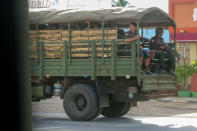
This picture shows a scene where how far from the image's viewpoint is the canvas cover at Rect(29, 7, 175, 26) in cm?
1088

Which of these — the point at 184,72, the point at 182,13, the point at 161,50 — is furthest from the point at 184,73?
the point at 161,50

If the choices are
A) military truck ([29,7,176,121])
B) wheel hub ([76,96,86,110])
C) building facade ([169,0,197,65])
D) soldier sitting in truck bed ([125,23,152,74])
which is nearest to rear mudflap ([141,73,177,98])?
military truck ([29,7,176,121])

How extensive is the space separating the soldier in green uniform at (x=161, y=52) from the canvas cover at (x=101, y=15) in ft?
2.03

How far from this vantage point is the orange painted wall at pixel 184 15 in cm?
2908

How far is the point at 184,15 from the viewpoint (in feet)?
95.7

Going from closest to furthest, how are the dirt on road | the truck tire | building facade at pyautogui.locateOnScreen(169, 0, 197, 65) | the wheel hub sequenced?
the wheel hub, the truck tire, the dirt on road, building facade at pyautogui.locateOnScreen(169, 0, 197, 65)

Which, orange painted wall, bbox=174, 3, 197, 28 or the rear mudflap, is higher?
orange painted wall, bbox=174, 3, 197, 28

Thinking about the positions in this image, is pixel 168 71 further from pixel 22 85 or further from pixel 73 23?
pixel 22 85

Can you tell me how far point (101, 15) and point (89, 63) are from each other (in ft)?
4.05

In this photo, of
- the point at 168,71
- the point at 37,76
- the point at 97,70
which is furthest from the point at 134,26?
the point at 37,76

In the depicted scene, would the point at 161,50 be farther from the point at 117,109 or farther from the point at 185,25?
the point at 185,25

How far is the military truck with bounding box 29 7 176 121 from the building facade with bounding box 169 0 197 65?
16.5 metres

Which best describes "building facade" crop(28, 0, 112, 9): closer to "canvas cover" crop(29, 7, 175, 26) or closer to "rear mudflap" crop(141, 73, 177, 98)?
"canvas cover" crop(29, 7, 175, 26)

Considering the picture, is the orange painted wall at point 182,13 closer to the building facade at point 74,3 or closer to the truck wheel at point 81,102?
the building facade at point 74,3
